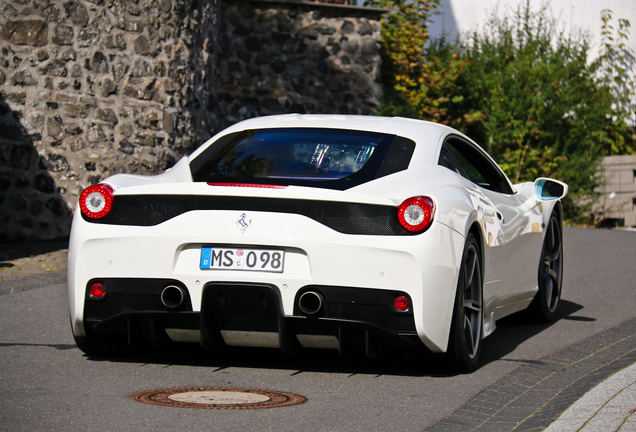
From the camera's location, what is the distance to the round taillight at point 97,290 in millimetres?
5688

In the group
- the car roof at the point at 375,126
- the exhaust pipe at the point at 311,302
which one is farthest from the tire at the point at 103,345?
the exhaust pipe at the point at 311,302

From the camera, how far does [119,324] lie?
5.69 metres

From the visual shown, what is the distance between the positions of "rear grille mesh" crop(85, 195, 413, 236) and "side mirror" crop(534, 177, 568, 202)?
2.67 m

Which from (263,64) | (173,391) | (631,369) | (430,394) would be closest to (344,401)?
(430,394)

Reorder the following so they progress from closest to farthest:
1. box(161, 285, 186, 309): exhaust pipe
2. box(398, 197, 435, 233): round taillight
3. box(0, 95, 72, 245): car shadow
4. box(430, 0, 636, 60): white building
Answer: box(398, 197, 435, 233): round taillight
box(161, 285, 186, 309): exhaust pipe
box(0, 95, 72, 245): car shadow
box(430, 0, 636, 60): white building

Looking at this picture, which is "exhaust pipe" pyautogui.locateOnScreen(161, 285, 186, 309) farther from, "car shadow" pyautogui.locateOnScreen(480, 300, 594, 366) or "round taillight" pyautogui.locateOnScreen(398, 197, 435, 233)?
"car shadow" pyautogui.locateOnScreen(480, 300, 594, 366)

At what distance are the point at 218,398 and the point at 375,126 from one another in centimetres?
208

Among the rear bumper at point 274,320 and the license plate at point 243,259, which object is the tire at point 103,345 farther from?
the license plate at point 243,259

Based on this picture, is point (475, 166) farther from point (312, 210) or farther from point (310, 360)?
point (312, 210)

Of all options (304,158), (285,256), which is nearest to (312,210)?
(285,256)

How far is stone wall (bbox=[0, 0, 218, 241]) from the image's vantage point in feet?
45.0

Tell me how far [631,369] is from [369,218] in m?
1.67

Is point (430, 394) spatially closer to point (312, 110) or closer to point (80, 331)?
point (80, 331)

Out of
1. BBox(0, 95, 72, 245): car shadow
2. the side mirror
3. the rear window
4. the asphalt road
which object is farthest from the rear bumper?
BBox(0, 95, 72, 245): car shadow
